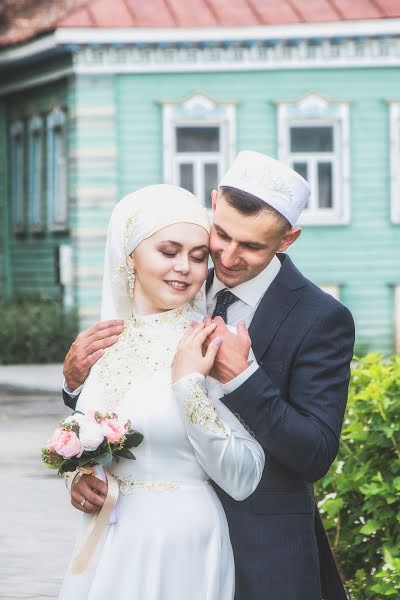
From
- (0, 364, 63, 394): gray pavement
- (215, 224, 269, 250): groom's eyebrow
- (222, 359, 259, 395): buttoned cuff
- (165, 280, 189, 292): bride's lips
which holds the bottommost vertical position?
(0, 364, 63, 394): gray pavement

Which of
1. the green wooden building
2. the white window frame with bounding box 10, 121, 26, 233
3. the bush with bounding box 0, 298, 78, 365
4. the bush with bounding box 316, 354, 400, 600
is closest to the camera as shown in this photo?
the bush with bounding box 316, 354, 400, 600

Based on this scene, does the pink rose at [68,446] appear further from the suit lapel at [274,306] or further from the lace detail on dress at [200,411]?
the suit lapel at [274,306]

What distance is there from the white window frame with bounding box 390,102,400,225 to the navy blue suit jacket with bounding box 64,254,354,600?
18.0 m

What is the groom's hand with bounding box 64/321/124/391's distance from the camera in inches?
156

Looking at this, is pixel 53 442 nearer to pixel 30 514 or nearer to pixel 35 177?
pixel 30 514

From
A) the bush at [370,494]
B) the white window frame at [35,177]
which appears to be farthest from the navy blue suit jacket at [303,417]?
the white window frame at [35,177]

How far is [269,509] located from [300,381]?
0.31 metres

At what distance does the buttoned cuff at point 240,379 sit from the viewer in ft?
12.1

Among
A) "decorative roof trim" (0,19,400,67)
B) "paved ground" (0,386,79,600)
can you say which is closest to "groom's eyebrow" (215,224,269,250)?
"paved ground" (0,386,79,600)

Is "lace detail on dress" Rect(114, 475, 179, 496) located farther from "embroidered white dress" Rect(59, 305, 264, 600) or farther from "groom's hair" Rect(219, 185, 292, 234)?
"groom's hair" Rect(219, 185, 292, 234)

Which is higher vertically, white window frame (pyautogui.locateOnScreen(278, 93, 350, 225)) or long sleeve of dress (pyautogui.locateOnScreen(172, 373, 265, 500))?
white window frame (pyautogui.locateOnScreen(278, 93, 350, 225))

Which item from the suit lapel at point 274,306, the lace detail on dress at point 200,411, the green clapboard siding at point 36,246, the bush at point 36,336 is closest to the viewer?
the lace detail on dress at point 200,411

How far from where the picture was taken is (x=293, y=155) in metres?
21.7

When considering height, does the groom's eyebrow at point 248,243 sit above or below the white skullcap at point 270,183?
below
